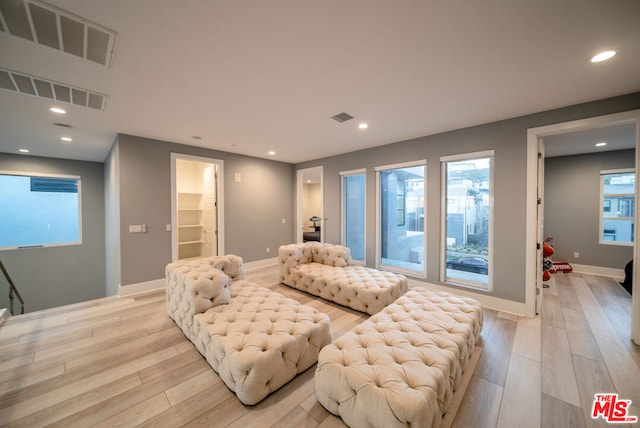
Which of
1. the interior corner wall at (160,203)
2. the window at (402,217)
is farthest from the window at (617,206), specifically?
the interior corner wall at (160,203)

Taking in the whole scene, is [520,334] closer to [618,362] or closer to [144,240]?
[618,362]

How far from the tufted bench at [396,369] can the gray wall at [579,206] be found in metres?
5.14

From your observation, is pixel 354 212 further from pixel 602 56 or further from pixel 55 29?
pixel 55 29

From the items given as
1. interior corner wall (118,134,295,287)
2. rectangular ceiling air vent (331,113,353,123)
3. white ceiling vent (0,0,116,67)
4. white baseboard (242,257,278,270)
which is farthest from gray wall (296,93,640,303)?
white ceiling vent (0,0,116,67)

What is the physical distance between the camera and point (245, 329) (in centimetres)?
189

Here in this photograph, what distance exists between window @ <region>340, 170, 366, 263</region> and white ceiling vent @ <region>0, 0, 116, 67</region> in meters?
4.08

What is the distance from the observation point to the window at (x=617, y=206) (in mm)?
4520

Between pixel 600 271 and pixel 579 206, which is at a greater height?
pixel 579 206

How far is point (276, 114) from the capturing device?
300 centimetres

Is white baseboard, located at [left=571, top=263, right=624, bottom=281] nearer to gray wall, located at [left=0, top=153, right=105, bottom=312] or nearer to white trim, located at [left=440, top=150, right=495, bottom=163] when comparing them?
white trim, located at [left=440, top=150, right=495, bottom=163]

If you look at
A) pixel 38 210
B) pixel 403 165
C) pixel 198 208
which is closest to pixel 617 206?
pixel 403 165

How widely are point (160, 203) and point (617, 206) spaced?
9026mm

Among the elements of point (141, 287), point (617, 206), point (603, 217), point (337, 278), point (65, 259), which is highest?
point (617, 206)

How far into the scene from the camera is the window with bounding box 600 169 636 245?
4520 millimetres
